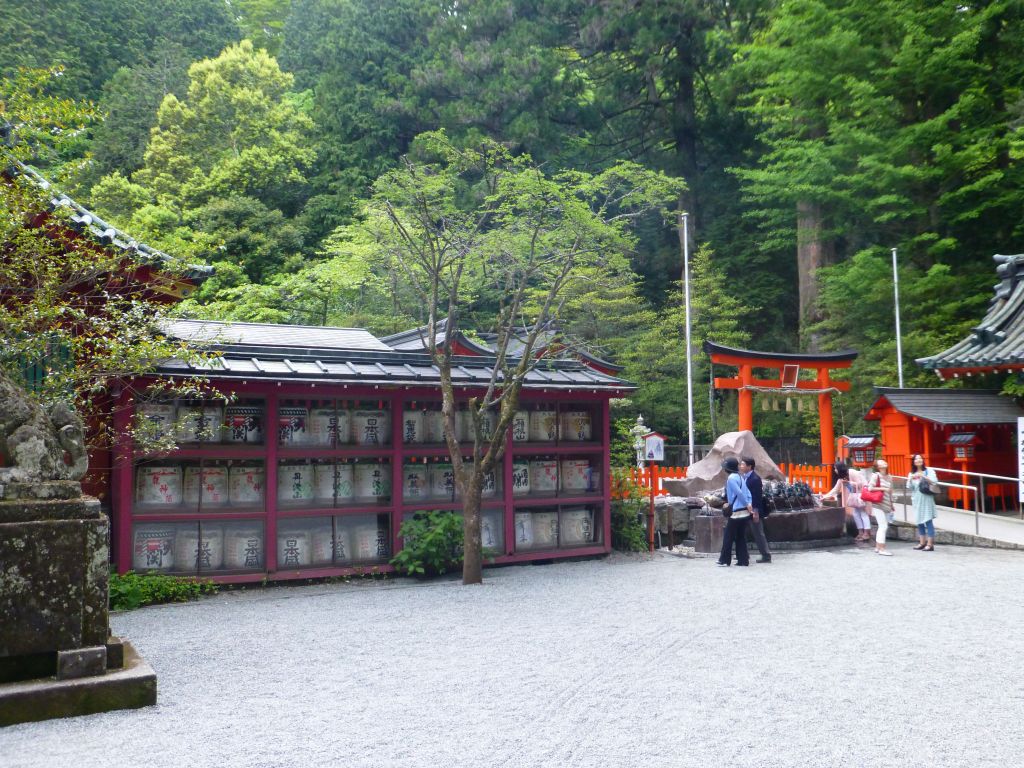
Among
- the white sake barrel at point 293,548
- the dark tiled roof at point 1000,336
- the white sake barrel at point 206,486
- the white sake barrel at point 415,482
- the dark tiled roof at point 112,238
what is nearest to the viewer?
the dark tiled roof at point 112,238

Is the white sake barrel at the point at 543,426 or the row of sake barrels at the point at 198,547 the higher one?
the white sake barrel at the point at 543,426

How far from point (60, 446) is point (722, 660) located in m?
5.38

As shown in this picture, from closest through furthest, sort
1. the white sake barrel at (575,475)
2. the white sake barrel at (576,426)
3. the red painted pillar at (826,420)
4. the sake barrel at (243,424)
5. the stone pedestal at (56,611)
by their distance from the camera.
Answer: the stone pedestal at (56,611) < the sake barrel at (243,424) < the white sake barrel at (575,475) < the white sake barrel at (576,426) < the red painted pillar at (826,420)

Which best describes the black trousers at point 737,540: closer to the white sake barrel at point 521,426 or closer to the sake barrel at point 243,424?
the white sake barrel at point 521,426

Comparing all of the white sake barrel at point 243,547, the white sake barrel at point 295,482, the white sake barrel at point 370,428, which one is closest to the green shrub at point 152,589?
the white sake barrel at point 243,547

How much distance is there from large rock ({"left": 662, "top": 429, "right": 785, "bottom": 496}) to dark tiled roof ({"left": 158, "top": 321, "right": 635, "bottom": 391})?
483 centimetres

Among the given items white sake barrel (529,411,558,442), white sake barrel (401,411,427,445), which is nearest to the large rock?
white sake barrel (529,411,558,442)

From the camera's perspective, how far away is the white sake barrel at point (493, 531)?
40.4 ft

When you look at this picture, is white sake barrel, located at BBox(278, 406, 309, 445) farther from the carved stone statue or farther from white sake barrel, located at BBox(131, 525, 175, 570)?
the carved stone statue

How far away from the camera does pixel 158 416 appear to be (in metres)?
10.4

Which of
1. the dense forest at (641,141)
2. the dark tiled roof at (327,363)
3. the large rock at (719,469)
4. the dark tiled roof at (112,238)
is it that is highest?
the dense forest at (641,141)

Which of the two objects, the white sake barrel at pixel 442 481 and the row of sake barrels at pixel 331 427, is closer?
the row of sake barrels at pixel 331 427

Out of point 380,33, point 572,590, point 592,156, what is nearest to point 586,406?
point 572,590

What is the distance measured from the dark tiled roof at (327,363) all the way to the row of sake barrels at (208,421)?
2.45 ft
